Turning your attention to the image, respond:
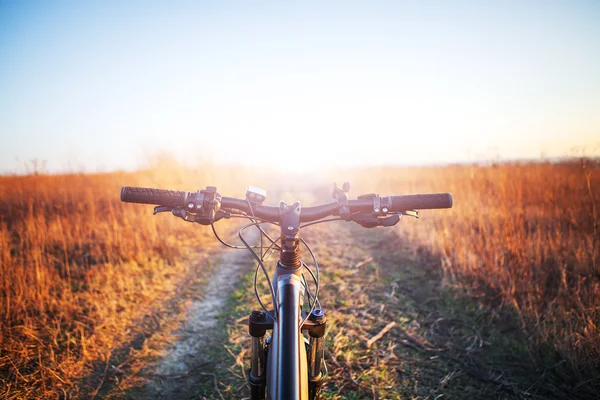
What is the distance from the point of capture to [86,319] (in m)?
3.49

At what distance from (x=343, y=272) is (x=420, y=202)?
3.63 m

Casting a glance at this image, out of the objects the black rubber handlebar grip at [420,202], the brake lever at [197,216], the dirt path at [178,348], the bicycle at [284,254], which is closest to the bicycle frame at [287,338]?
the bicycle at [284,254]

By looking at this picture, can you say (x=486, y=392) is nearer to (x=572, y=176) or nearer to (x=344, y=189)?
(x=344, y=189)

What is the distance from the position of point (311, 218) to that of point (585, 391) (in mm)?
3317

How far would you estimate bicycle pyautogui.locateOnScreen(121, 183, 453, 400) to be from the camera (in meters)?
1.32

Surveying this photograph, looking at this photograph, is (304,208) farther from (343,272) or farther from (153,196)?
(343,272)

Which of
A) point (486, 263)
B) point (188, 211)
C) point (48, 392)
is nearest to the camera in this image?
point (188, 211)

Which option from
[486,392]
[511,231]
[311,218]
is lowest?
[486,392]

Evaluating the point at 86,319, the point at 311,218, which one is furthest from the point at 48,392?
the point at 311,218

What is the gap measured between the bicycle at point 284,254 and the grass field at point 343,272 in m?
1.58

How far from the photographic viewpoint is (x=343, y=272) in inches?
195

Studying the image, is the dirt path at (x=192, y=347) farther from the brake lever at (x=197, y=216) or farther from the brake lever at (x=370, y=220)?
the brake lever at (x=370, y=220)

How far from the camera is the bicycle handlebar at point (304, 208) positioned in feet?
4.90

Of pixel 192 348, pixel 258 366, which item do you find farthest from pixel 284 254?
pixel 192 348
